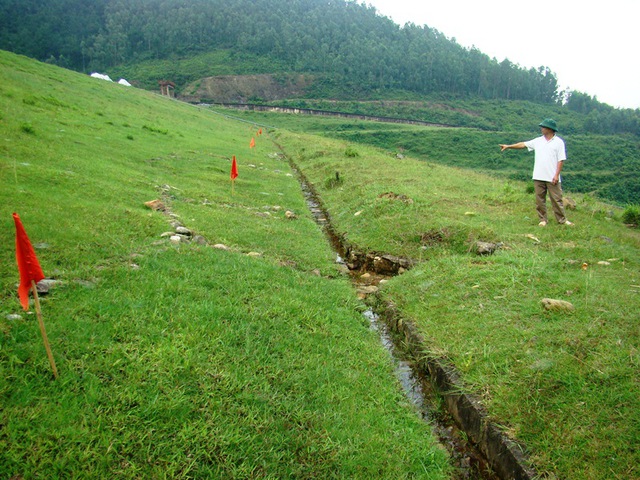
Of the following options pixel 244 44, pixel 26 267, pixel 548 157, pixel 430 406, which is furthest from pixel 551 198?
pixel 244 44

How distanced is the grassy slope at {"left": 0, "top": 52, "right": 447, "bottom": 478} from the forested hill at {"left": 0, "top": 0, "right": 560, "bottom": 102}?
370ft

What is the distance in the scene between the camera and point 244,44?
391ft

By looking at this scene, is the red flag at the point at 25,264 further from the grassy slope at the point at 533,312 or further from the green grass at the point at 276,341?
the grassy slope at the point at 533,312

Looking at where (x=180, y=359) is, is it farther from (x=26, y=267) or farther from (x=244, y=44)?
(x=244, y=44)

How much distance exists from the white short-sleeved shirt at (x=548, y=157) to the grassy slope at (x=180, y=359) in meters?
5.18

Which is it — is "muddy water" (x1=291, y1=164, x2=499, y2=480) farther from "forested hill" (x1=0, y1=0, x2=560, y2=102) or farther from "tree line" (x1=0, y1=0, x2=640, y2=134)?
"forested hill" (x1=0, y1=0, x2=560, y2=102)

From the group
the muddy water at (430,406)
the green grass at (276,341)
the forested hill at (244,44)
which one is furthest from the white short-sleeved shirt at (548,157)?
the forested hill at (244,44)

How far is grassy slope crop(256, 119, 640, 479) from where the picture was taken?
3.57m

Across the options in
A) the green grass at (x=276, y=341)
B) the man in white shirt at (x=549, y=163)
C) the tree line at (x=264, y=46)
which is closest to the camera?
the green grass at (x=276, y=341)

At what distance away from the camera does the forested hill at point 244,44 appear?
111938 millimetres

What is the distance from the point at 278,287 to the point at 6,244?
3.53m

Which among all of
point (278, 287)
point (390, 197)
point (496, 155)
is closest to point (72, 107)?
point (390, 197)

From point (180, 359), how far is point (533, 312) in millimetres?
4391

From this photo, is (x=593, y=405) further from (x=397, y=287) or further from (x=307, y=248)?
(x=307, y=248)
